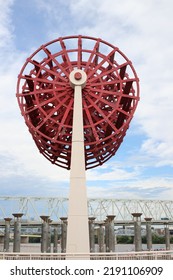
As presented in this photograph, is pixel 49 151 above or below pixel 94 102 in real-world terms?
below

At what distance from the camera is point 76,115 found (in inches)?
843

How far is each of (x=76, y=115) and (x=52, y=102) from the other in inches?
207

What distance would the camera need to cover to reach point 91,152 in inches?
1057

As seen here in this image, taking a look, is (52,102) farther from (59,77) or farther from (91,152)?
(91,152)

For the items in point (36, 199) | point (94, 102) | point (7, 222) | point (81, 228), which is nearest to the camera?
point (81, 228)

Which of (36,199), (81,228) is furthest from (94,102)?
(36,199)

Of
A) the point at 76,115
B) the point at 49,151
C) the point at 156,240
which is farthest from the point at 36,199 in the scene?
the point at 76,115

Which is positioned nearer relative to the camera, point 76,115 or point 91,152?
point 76,115
